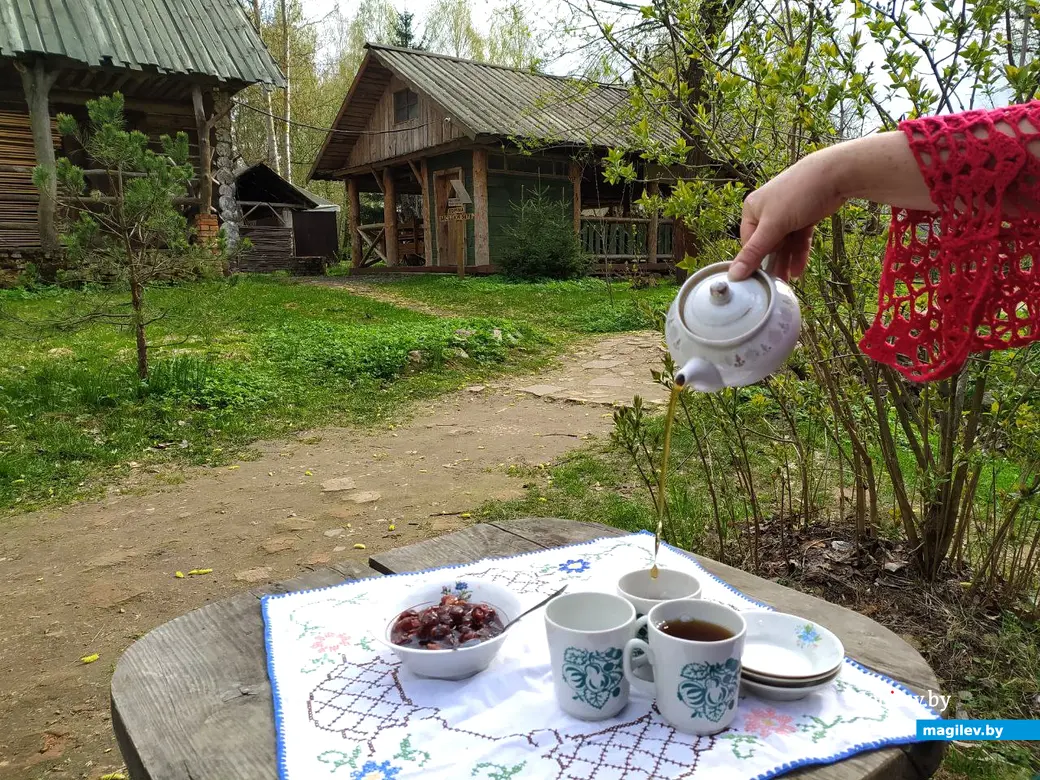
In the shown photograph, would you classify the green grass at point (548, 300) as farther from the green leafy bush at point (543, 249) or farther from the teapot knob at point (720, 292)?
the teapot knob at point (720, 292)

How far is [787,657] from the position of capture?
1230mm

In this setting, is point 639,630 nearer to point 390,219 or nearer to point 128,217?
point 128,217

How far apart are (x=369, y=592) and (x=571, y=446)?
343 centimetres

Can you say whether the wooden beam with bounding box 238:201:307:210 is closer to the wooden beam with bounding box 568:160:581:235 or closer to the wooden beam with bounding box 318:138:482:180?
the wooden beam with bounding box 318:138:482:180

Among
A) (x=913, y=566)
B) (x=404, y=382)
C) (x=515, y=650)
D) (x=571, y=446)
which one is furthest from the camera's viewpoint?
(x=404, y=382)

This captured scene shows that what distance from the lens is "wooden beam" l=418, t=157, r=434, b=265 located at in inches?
609

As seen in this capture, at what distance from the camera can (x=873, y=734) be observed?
3.55 ft

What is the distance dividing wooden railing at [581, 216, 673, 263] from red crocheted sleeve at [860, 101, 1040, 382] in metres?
13.2

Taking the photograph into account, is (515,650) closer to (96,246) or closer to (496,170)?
(96,246)

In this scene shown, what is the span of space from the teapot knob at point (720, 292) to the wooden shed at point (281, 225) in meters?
16.8

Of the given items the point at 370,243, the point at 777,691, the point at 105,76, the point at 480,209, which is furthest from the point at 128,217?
the point at 370,243

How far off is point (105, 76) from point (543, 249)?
732cm

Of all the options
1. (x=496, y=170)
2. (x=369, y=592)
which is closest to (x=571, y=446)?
(x=369, y=592)

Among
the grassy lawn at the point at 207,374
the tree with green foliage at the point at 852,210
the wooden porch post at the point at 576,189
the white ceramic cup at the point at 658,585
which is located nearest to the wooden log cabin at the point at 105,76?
the grassy lawn at the point at 207,374
